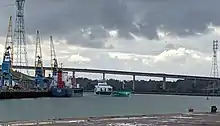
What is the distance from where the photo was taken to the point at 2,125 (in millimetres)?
53781

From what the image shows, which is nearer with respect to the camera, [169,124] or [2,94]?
[169,124]

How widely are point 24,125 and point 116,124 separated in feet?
31.0

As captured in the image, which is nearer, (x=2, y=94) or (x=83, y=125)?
(x=83, y=125)

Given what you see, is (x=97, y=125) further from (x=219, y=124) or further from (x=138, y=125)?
(x=219, y=124)

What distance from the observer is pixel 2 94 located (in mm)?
199750

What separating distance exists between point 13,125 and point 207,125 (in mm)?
20057

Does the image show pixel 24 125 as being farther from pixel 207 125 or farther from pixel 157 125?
pixel 207 125

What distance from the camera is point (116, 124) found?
53.6 meters

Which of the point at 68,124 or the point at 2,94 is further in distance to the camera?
the point at 2,94

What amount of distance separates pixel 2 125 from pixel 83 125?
8.52m

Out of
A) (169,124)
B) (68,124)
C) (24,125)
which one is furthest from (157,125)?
(24,125)

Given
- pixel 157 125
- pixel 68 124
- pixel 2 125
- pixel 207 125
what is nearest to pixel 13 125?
pixel 2 125

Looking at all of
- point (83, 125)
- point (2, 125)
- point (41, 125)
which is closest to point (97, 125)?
point (83, 125)

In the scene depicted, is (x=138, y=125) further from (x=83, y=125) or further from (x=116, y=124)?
(x=83, y=125)
